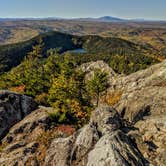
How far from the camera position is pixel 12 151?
48156 mm

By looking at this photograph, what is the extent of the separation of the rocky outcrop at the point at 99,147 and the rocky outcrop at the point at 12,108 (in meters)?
20.1

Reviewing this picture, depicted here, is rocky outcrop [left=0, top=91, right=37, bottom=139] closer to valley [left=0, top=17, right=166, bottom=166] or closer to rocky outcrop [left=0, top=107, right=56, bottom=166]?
valley [left=0, top=17, right=166, bottom=166]

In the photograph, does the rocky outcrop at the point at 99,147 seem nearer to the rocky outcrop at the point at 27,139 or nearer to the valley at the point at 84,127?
the valley at the point at 84,127

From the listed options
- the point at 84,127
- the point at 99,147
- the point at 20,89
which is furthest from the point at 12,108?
the point at 99,147

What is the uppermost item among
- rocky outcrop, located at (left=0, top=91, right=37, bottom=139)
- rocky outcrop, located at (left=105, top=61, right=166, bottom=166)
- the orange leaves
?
rocky outcrop, located at (left=105, top=61, right=166, bottom=166)

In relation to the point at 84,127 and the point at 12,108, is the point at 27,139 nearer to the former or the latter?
the point at 12,108

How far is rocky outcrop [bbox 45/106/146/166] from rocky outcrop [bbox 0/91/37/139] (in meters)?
20.1

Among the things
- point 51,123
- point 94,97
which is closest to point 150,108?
point 51,123

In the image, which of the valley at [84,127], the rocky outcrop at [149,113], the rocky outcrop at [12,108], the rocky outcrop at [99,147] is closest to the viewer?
the rocky outcrop at [99,147]

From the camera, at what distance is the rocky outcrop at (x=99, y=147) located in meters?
32.7

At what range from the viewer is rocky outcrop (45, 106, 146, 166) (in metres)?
32.7

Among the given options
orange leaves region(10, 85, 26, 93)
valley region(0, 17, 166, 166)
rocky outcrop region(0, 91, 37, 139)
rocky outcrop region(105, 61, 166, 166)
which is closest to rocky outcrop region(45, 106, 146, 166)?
valley region(0, 17, 166, 166)

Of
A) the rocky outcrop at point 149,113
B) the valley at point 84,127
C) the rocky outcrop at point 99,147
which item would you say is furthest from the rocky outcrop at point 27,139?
the rocky outcrop at point 149,113

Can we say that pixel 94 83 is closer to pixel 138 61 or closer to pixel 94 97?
pixel 94 97
